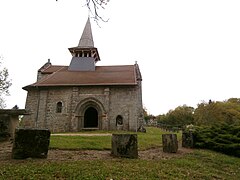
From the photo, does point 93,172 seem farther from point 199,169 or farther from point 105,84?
point 105,84

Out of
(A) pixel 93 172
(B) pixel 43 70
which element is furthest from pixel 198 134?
(B) pixel 43 70

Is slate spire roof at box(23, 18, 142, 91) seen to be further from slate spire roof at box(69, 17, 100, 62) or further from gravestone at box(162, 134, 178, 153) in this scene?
gravestone at box(162, 134, 178, 153)

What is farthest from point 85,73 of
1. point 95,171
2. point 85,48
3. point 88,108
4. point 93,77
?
point 95,171

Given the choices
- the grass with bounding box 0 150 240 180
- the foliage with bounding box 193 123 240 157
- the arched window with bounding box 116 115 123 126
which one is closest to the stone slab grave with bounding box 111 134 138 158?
the grass with bounding box 0 150 240 180

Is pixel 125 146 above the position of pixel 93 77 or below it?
below

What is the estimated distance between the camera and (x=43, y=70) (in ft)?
97.1

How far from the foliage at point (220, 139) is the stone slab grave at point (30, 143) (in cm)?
891

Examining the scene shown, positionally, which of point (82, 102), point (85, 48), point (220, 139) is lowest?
point (220, 139)

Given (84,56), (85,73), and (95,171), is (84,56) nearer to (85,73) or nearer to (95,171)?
(85,73)

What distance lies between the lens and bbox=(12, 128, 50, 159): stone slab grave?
642cm

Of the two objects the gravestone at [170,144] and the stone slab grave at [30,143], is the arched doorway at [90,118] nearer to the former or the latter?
the gravestone at [170,144]

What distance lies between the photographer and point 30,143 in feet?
21.5

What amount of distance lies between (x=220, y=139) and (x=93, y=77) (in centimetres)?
1611

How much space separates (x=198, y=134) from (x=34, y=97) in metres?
18.4
